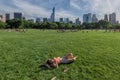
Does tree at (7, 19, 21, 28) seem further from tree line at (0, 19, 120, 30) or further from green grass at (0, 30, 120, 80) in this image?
green grass at (0, 30, 120, 80)

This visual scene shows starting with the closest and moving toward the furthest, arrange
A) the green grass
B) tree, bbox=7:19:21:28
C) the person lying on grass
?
1. the green grass
2. the person lying on grass
3. tree, bbox=7:19:21:28

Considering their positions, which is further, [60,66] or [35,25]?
[35,25]

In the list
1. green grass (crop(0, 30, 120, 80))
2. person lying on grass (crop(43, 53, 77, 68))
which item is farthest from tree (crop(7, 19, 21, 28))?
person lying on grass (crop(43, 53, 77, 68))

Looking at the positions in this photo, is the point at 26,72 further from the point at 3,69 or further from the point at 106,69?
the point at 106,69

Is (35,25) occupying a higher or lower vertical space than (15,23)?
lower

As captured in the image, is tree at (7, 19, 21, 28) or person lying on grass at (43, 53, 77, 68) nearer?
person lying on grass at (43, 53, 77, 68)

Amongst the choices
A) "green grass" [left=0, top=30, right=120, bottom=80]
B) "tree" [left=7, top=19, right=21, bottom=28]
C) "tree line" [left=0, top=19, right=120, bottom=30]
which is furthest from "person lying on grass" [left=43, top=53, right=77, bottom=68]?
"tree" [left=7, top=19, right=21, bottom=28]

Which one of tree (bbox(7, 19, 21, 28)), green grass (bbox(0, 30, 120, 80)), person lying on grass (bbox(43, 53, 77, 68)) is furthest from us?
tree (bbox(7, 19, 21, 28))

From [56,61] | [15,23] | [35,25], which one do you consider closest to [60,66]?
[56,61]

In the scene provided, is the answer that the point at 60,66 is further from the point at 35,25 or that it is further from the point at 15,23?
the point at 35,25

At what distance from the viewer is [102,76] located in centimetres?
1005

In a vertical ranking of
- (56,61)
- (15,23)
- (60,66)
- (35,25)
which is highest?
(15,23)

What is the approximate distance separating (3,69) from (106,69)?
18.0 ft

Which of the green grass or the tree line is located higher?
the tree line
